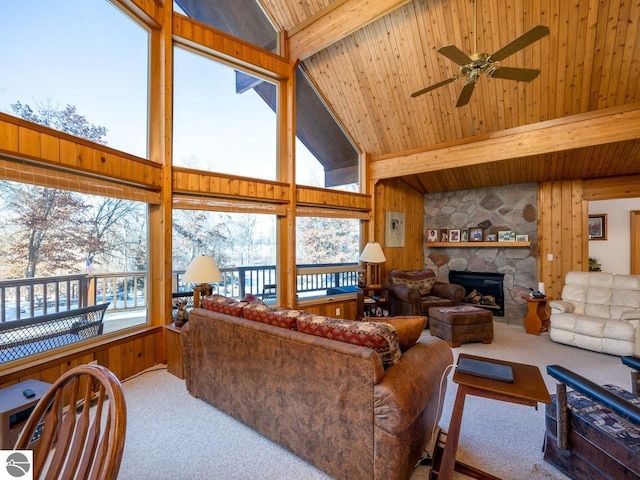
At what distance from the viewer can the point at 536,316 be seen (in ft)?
15.2

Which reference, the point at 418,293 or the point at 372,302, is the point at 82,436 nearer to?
the point at 372,302

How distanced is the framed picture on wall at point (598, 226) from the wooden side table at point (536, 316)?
11.2ft

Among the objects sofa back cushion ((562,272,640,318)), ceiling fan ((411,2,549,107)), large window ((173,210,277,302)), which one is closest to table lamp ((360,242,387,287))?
large window ((173,210,277,302))

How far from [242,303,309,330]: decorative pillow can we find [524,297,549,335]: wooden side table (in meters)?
4.17

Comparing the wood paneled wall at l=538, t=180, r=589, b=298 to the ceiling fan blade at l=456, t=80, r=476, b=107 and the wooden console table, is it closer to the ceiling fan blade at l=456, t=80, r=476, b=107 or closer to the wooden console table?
the ceiling fan blade at l=456, t=80, r=476, b=107

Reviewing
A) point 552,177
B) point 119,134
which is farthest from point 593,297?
point 119,134

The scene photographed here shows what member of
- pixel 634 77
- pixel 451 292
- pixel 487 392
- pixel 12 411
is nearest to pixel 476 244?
pixel 451 292

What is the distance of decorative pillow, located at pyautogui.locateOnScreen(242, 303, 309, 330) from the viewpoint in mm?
2033

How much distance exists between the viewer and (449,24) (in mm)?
3598

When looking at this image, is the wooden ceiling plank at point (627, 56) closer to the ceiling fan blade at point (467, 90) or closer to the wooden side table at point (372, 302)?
the ceiling fan blade at point (467, 90)

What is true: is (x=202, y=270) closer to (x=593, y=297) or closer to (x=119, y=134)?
(x=119, y=134)

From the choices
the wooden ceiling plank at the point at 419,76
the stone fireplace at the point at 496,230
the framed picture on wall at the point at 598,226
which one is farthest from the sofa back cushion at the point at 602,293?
the framed picture on wall at the point at 598,226

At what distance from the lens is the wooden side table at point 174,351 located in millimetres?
3131

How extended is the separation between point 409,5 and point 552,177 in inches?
136
